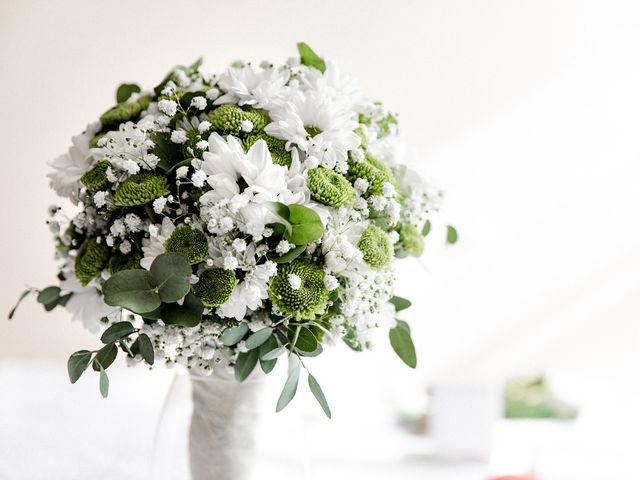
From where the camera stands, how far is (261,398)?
821 mm

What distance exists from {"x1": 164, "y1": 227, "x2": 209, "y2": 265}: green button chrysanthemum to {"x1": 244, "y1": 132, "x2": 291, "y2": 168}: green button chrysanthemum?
10 centimetres

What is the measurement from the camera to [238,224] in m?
0.66

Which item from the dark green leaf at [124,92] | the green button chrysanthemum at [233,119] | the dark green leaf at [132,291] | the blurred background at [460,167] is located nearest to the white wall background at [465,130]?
the blurred background at [460,167]

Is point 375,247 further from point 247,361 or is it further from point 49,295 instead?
point 49,295

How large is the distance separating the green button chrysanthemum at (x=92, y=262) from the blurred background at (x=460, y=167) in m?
0.72

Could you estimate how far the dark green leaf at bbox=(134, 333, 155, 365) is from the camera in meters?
0.69

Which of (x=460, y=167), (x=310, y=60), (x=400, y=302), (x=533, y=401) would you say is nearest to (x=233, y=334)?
(x=400, y=302)

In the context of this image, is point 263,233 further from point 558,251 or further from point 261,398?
point 558,251

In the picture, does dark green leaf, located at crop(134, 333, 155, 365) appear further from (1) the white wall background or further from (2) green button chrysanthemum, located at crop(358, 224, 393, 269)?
(1) the white wall background

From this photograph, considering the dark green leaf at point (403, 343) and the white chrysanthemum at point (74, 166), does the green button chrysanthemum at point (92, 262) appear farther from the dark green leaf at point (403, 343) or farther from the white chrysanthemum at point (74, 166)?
the dark green leaf at point (403, 343)

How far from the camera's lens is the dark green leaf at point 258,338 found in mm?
695

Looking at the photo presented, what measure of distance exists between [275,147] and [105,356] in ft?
0.88

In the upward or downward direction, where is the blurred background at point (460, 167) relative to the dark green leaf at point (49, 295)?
upward

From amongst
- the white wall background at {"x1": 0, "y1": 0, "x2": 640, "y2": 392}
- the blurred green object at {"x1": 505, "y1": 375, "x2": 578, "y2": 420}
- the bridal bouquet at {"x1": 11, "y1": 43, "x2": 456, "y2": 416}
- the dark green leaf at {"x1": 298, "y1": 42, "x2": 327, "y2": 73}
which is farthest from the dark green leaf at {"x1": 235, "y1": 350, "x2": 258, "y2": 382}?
the blurred green object at {"x1": 505, "y1": 375, "x2": 578, "y2": 420}
